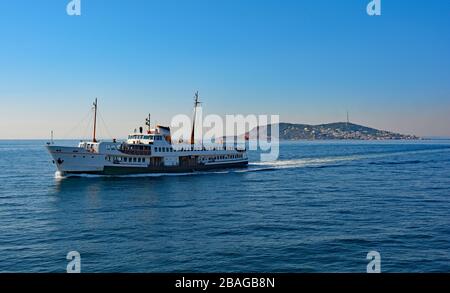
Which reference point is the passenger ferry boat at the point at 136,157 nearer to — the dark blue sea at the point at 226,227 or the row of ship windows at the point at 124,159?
the row of ship windows at the point at 124,159

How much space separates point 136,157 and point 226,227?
4200 cm

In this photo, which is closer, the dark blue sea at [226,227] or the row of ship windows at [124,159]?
the dark blue sea at [226,227]

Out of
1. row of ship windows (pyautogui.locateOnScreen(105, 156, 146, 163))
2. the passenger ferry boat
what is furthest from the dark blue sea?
row of ship windows (pyautogui.locateOnScreen(105, 156, 146, 163))

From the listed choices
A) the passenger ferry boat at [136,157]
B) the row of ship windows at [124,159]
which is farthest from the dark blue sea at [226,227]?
the row of ship windows at [124,159]

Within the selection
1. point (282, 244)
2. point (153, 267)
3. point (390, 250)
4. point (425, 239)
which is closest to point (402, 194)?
point (425, 239)

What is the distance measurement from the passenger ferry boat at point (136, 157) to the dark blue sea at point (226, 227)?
781cm

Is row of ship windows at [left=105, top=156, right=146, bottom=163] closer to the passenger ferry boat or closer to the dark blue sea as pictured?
the passenger ferry boat

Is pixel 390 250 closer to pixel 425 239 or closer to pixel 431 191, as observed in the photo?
pixel 425 239

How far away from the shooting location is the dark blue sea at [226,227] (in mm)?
21219

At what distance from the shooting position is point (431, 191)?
47.6 metres

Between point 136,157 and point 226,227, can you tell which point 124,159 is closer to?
point 136,157

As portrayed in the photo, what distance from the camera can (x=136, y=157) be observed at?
67750 mm

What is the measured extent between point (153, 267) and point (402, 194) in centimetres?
3625

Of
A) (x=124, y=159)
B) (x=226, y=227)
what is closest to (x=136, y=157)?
(x=124, y=159)
